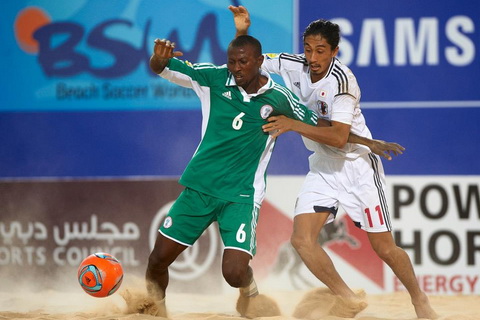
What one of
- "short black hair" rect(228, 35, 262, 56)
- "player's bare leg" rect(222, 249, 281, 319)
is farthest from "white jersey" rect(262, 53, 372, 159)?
"player's bare leg" rect(222, 249, 281, 319)

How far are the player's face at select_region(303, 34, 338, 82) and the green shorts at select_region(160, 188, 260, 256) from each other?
3.78ft

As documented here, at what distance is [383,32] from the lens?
7836 millimetres

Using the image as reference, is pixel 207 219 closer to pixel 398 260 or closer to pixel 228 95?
pixel 228 95

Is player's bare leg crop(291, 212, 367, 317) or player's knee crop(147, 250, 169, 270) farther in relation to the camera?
player's bare leg crop(291, 212, 367, 317)

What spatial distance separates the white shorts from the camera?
568 centimetres

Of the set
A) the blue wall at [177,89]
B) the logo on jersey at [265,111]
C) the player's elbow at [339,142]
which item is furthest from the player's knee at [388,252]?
the blue wall at [177,89]

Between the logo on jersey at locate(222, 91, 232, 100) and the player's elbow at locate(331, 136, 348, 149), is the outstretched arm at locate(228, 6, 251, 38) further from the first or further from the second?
the player's elbow at locate(331, 136, 348, 149)

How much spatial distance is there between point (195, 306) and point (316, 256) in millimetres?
2066

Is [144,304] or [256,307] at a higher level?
[144,304]

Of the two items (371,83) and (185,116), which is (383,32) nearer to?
(371,83)

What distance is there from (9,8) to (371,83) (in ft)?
14.0

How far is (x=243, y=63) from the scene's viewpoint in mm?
5102

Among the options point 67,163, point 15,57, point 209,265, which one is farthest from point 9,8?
point 209,265

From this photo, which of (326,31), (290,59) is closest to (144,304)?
(290,59)
